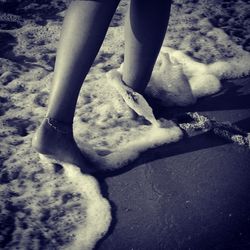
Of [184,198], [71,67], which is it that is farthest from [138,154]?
[71,67]

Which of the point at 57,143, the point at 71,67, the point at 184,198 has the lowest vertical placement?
the point at 184,198

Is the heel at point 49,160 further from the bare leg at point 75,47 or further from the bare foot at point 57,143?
the bare leg at point 75,47

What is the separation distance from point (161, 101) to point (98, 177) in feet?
2.11

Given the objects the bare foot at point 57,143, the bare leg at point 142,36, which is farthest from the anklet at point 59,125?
the bare leg at point 142,36

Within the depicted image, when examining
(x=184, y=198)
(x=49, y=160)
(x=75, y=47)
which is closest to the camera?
(x=75, y=47)

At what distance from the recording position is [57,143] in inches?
50.6

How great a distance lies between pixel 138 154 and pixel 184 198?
1.07 feet

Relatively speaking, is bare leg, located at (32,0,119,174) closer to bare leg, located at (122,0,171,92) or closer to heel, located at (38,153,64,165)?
heel, located at (38,153,64,165)

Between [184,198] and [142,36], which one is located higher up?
[142,36]

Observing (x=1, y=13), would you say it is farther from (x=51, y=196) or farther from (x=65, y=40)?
(x=51, y=196)

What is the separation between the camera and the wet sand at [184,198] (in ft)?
3.69

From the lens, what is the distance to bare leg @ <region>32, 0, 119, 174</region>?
109 cm

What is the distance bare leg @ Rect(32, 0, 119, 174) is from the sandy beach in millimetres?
143

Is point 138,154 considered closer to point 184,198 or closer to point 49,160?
point 184,198
